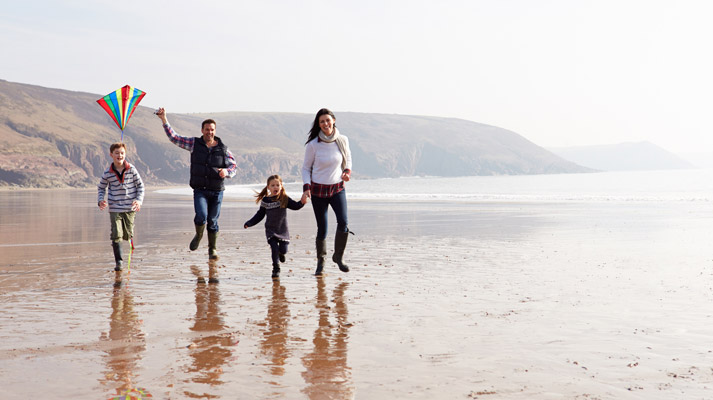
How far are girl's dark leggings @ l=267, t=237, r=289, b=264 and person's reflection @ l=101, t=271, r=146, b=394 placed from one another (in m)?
1.96

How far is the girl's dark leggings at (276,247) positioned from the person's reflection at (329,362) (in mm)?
2178

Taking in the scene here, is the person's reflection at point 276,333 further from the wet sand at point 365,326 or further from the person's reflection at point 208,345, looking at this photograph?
the person's reflection at point 208,345

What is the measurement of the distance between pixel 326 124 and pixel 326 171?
0.62 m

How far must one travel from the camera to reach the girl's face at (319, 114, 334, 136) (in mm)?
8156

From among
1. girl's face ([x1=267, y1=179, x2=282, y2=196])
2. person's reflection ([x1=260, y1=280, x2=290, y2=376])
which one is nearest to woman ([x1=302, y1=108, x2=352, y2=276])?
girl's face ([x1=267, y1=179, x2=282, y2=196])

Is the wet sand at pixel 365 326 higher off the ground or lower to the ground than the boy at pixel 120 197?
lower

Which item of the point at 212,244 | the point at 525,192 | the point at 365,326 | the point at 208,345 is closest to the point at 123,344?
the point at 208,345

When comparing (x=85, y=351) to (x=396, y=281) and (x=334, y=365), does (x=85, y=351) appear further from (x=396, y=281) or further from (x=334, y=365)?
(x=396, y=281)

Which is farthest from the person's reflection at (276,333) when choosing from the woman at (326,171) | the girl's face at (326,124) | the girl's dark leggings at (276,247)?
the girl's face at (326,124)

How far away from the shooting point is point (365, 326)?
17.4ft

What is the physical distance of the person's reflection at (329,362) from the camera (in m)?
3.63

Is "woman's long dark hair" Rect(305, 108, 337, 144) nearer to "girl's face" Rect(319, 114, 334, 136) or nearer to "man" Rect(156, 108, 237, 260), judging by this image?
"girl's face" Rect(319, 114, 334, 136)

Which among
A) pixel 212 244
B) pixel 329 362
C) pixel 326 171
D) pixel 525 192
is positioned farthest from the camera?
pixel 525 192

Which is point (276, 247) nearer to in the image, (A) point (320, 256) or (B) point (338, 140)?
(A) point (320, 256)
